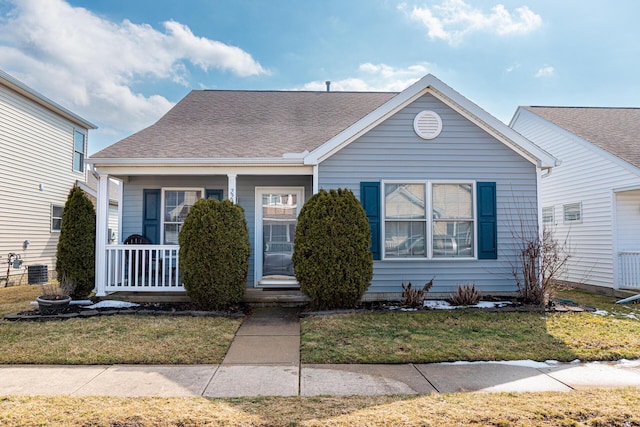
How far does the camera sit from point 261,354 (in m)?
4.96

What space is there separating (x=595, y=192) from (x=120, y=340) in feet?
37.6

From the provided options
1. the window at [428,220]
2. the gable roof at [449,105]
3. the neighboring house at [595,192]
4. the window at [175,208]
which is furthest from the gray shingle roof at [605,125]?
the window at [175,208]

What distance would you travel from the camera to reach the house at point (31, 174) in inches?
462

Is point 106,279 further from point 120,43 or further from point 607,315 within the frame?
point 607,315

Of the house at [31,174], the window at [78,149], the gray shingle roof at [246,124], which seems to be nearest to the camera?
the gray shingle roof at [246,124]

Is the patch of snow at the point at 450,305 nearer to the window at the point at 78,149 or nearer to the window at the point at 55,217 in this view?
the window at the point at 55,217

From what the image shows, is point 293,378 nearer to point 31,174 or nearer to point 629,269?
point 629,269

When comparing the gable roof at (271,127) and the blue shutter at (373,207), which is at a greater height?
the gable roof at (271,127)

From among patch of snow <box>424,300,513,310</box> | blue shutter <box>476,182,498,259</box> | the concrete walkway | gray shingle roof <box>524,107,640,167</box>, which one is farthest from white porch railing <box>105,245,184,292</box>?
gray shingle roof <box>524,107,640,167</box>

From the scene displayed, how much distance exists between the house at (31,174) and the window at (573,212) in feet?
48.1

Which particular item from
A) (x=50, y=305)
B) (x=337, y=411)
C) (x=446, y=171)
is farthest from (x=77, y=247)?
(x=446, y=171)

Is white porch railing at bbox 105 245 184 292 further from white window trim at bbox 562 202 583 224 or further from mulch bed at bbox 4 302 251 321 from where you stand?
white window trim at bbox 562 202 583 224

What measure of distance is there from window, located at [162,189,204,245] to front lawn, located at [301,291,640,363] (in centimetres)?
439

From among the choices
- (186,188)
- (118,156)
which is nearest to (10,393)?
(118,156)
